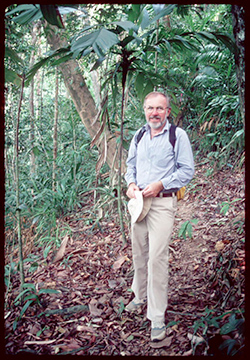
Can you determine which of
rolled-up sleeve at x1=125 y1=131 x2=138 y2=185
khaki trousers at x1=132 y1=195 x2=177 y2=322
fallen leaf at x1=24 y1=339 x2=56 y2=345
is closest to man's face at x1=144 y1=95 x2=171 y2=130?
rolled-up sleeve at x1=125 y1=131 x2=138 y2=185

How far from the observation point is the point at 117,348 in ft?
6.67

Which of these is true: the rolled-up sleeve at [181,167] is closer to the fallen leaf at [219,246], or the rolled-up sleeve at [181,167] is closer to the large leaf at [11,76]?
the fallen leaf at [219,246]

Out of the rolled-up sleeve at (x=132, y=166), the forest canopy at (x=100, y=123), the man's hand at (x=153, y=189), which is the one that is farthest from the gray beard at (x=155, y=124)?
the forest canopy at (x=100, y=123)

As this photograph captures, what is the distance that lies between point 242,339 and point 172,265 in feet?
4.19

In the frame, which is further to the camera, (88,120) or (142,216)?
(88,120)

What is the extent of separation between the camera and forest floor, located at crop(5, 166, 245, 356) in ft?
6.52

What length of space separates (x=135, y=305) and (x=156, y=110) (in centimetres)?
157

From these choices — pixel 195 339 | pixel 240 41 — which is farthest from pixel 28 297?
pixel 240 41

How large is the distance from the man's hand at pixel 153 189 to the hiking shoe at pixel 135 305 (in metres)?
0.94

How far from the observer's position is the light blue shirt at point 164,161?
2.07 metres

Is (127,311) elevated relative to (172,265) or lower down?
lower down

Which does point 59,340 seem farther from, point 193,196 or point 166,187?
point 193,196
